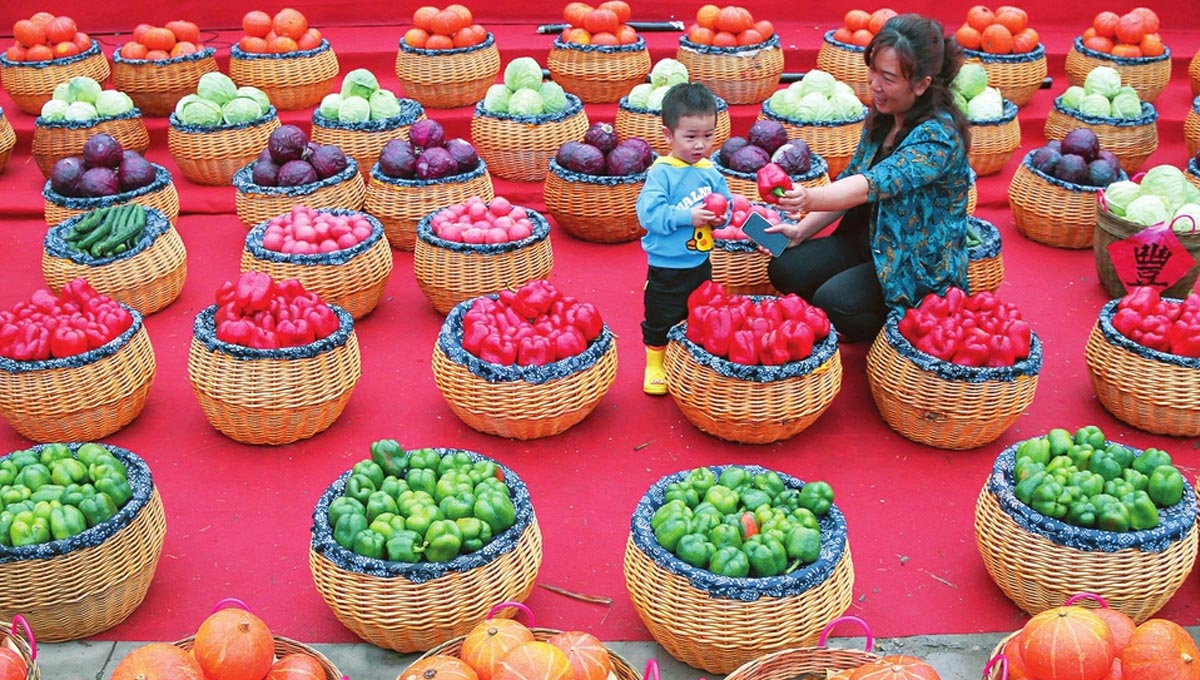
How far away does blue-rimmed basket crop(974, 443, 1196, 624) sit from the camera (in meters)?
3.08

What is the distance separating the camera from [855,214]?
4816 mm

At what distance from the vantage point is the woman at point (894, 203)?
405cm

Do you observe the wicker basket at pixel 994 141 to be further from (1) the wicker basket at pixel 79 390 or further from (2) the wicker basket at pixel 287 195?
(1) the wicker basket at pixel 79 390

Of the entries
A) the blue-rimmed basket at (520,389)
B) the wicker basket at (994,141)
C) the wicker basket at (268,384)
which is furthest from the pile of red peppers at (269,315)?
the wicker basket at (994,141)

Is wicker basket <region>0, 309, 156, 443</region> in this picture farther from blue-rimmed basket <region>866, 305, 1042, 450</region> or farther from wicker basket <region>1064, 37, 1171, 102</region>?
wicker basket <region>1064, 37, 1171, 102</region>

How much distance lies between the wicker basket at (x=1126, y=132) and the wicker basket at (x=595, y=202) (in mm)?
2544

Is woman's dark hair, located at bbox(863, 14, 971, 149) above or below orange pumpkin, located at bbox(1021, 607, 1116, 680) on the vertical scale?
above

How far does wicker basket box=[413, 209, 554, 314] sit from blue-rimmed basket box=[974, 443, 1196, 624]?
2382 mm

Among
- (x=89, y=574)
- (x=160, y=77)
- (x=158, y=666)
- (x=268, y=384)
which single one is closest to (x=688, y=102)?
(x=268, y=384)

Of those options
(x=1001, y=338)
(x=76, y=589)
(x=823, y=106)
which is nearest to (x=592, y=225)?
(x=823, y=106)

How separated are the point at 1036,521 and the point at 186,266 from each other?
405cm

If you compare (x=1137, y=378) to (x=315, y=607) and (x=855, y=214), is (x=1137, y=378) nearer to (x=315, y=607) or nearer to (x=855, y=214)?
(x=855, y=214)

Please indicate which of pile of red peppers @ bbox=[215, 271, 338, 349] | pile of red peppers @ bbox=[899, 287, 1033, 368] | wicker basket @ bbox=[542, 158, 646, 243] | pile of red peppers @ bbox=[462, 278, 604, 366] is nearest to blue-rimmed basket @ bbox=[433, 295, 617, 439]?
pile of red peppers @ bbox=[462, 278, 604, 366]

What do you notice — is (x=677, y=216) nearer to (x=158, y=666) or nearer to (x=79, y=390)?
(x=79, y=390)
